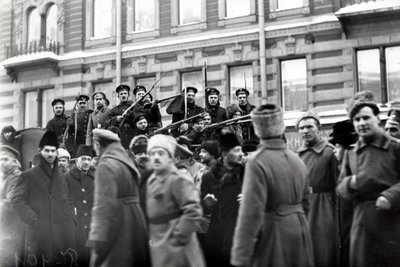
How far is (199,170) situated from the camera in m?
8.77

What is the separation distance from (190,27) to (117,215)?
49.1ft

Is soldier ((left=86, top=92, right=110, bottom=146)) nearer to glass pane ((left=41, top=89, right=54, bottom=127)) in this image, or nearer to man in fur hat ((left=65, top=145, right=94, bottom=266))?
man in fur hat ((left=65, top=145, right=94, bottom=266))

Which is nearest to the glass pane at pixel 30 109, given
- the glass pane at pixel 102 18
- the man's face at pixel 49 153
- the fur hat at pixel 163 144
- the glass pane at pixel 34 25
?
the glass pane at pixel 34 25

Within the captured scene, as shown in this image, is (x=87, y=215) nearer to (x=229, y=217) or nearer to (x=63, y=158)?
(x=63, y=158)

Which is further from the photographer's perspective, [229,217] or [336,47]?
[336,47]

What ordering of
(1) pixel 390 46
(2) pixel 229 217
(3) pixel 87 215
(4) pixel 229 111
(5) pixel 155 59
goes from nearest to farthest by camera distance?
(2) pixel 229 217
(3) pixel 87 215
(4) pixel 229 111
(1) pixel 390 46
(5) pixel 155 59

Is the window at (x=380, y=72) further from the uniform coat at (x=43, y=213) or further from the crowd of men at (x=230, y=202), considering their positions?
the uniform coat at (x=43, y=213)

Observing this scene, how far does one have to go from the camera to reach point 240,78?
1928cm

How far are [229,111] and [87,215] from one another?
3895 mm

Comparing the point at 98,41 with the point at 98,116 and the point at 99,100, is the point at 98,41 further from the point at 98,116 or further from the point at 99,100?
the point at 98,116

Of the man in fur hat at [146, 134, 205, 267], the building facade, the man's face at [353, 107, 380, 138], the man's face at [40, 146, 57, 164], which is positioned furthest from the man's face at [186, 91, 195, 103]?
the man's face at [353, 107, 380, 138]

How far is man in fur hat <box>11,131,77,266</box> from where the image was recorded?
7.39 meters

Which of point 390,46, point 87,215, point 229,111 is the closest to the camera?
point 87,215

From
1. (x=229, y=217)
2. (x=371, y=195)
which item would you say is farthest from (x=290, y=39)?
(x=371, y=195)
